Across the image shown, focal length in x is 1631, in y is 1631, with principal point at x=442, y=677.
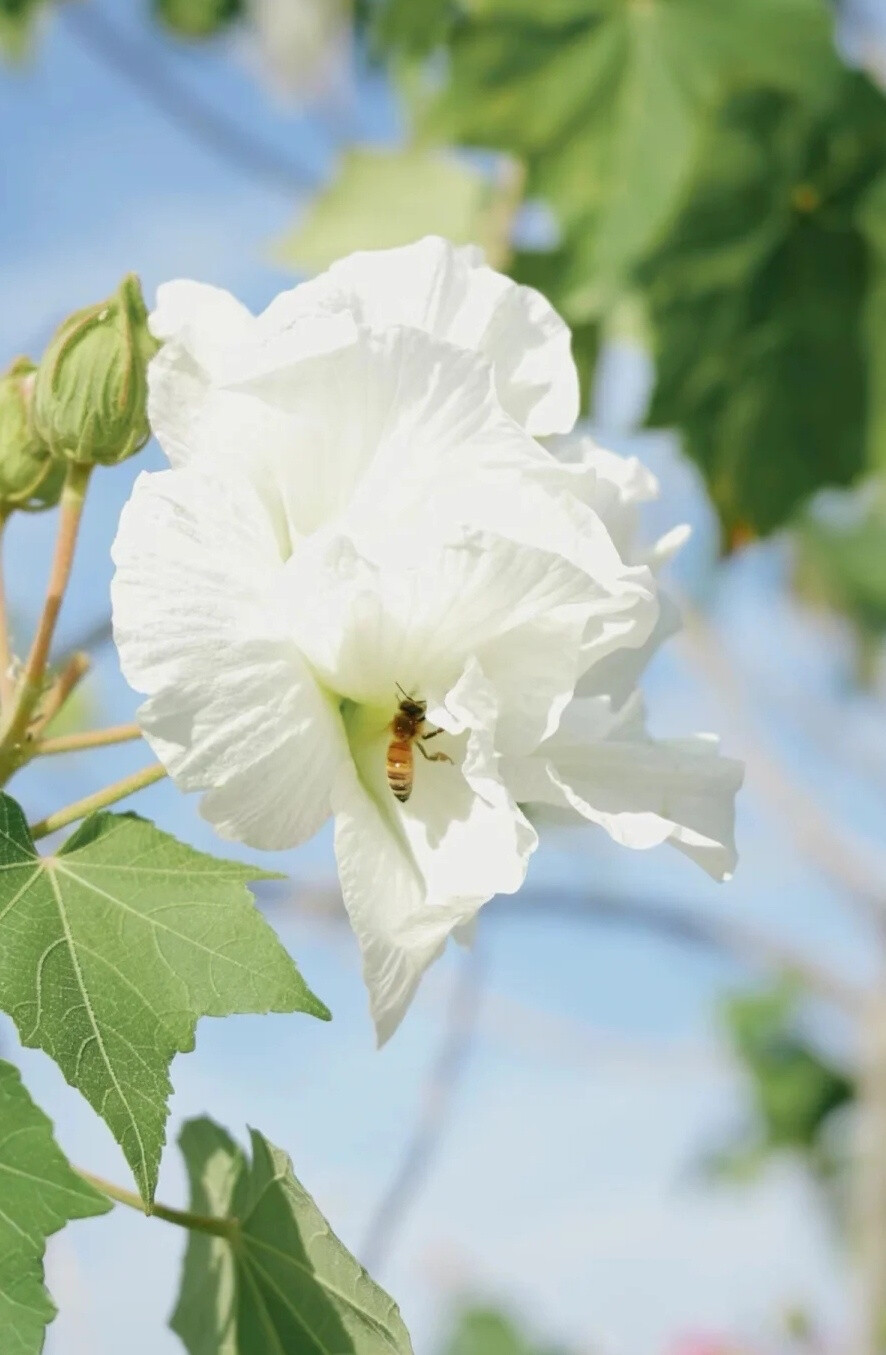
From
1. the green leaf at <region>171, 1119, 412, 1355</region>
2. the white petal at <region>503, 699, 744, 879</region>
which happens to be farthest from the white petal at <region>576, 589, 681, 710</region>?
the green leaf at <region>171, 1119, 412, 1355</region>

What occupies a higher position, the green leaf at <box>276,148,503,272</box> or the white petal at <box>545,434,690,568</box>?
the white petal at <box>545,434,690,568</box>

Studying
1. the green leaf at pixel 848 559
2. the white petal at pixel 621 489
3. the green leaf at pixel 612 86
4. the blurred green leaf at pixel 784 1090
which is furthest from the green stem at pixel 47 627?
the blurred green leaf at pixel 784 1090

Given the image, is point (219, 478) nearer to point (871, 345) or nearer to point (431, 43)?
point (871, 345)

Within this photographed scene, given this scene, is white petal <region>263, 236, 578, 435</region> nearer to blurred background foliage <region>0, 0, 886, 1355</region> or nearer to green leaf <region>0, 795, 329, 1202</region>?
green leaf <region>0, 795, 329, 1202</region>

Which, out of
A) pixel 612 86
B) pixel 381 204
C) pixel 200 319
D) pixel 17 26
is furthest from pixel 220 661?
pixel 17 26

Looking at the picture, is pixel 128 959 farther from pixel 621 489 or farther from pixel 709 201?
pixel 709 201
